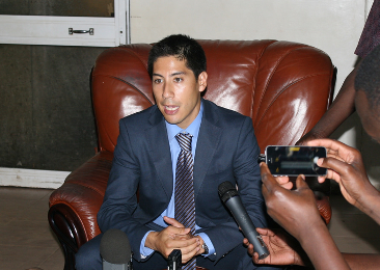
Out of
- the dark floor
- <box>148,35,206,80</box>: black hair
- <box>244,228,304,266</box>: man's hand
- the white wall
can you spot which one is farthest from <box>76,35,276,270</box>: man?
the white wall

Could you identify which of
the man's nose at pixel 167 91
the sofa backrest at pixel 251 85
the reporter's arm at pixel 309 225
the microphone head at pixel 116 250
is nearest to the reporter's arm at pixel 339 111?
the sofa backrest at pixel 251 85

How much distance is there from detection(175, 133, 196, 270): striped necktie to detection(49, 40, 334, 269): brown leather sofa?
39cm

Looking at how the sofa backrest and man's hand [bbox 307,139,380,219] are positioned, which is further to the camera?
the sofa backrest

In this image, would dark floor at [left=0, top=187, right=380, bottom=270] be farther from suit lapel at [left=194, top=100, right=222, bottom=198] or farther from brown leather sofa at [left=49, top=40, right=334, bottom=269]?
suit lapel at [left=194, top=100, right=222, bottom=198]

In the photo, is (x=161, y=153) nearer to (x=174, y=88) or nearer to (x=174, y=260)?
(x=174, y=88)

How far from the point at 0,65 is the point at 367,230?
3.28m

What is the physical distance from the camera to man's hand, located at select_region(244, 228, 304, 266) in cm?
161

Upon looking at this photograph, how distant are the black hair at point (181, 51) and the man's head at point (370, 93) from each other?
91cm

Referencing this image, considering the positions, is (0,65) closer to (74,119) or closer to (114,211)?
(74,119)

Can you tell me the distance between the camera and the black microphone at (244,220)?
1.25 meters

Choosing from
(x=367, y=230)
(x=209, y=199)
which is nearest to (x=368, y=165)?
(x=367, y=230)

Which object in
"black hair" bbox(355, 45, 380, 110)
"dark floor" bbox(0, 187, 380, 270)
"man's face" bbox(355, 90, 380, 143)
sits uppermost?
"black hair" bbox(355, 45, 380, 110)

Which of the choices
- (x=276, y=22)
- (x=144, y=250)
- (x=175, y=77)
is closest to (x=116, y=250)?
(x=144, y=250)

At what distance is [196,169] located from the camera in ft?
6.11
